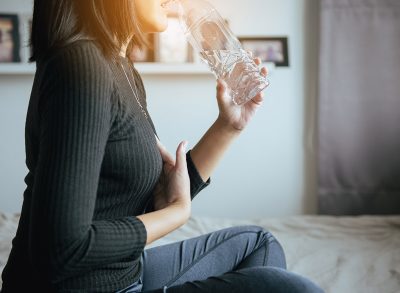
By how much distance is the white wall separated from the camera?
2.16 metres

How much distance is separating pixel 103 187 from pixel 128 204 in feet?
0.24

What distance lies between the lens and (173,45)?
2096 millimetres

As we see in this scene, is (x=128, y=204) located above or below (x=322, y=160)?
above

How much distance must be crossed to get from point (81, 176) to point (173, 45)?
1511mm

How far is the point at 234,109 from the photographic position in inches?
41.6

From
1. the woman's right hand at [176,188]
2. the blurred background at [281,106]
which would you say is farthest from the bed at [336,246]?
the woman's right hand at [176,188]

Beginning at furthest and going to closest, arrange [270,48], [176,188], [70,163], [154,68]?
[270,48] < [154,68] < [176,188] < [70,163]

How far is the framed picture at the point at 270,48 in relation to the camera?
216cm

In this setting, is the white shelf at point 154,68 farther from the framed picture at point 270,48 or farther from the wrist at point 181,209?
the wrist at point 181,209

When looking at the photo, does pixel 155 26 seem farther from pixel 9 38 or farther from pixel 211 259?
pixel 9 38

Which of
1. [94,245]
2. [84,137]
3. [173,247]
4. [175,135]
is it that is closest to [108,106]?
[84,137]

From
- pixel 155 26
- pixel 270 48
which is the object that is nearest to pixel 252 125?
pixel 270 48

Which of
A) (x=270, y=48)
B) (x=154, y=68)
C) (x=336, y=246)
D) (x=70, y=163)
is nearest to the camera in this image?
(x=70, y=163)

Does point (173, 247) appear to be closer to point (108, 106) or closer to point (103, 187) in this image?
point (103, 187)
